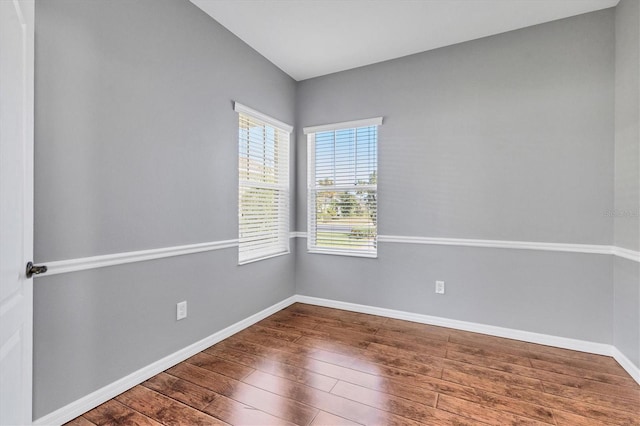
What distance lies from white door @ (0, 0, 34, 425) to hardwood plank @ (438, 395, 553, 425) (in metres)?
2.03

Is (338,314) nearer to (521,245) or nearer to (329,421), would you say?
(329,421)

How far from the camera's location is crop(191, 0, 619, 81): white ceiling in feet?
7.68

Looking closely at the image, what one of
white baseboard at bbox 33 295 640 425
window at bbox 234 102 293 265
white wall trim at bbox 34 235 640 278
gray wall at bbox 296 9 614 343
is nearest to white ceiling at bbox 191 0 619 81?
gray wall at bbox 296 9 614 343

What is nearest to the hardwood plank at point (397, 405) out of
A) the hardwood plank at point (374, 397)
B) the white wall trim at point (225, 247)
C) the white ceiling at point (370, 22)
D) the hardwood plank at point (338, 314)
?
the hardwood plank at point (374, 397)

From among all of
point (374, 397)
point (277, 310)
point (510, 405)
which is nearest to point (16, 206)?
point (374, 397)

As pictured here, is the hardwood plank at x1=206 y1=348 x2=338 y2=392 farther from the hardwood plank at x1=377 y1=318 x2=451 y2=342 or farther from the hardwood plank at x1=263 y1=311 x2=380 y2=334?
the hardwood plank at x1=377 y1=318 x2=451 y2=342

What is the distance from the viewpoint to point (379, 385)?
198cm

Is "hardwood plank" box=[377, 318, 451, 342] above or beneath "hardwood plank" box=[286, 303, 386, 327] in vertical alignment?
beneath

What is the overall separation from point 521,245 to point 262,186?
8.22 feet

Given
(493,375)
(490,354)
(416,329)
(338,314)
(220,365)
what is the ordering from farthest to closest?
1. (338,314)
2. (416,329)
3. (490,354)
4. (220,365)
5. (493,375)

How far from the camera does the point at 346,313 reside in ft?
11.0

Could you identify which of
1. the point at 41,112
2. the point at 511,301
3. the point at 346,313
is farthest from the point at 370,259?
the point at 41,112

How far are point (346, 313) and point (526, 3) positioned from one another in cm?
319

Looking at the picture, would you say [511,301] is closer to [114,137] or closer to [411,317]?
[411,317]
